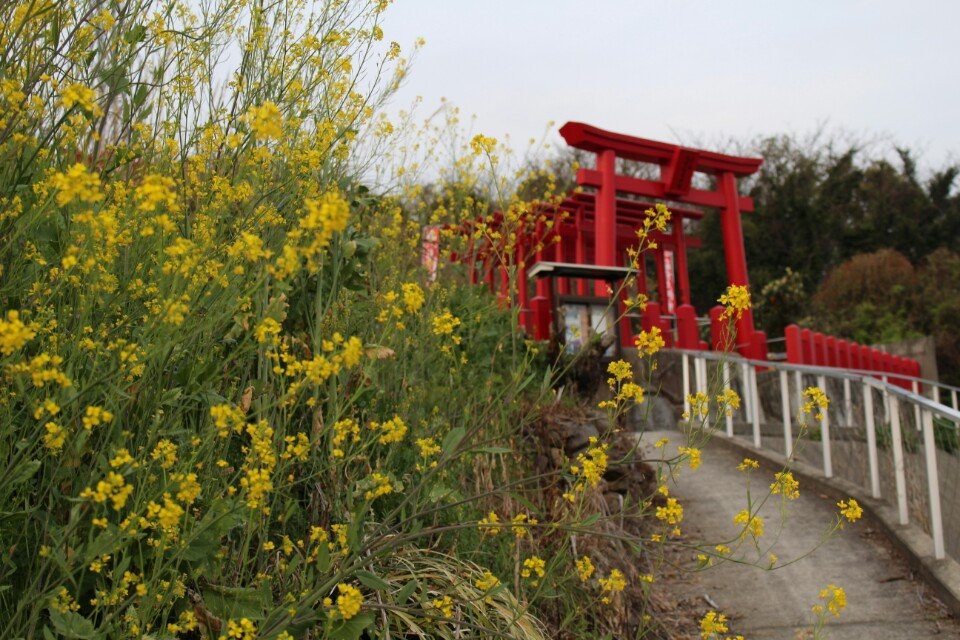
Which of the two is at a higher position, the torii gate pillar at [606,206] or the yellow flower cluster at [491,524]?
the torii gate pillar at [606,206]

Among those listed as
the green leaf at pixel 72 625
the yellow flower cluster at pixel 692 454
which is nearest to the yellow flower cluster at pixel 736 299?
the yellow flower cluster at pixel 692 454

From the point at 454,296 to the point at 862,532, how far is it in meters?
2.82

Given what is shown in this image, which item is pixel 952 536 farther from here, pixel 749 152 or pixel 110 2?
pixel 749 152

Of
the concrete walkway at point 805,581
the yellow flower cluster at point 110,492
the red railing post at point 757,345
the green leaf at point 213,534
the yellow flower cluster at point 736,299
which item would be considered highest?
the red railing post at point 757,345

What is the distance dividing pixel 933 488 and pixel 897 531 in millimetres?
494

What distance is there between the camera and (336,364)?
1.67 metres

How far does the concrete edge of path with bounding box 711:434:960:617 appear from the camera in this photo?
4414 mm

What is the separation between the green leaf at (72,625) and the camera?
5.69ft

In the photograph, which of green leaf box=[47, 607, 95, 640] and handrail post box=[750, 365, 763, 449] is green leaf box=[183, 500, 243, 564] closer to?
green leaf box=[47, 607, 95, 640]

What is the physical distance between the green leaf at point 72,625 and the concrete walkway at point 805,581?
3.27m

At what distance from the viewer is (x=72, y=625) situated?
1.75 meters

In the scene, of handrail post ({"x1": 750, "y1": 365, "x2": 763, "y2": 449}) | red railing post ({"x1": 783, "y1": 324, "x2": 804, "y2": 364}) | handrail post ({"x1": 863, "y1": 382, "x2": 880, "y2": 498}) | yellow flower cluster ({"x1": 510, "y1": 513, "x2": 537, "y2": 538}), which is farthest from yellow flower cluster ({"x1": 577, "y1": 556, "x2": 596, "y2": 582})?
red railing post ({"x1": 783, "y1": 324, "x2": 804, "y2": 364})

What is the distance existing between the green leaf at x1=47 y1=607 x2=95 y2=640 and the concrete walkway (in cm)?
327

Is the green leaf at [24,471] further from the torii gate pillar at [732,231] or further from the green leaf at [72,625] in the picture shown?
the torii gate pillar at [732,231]
